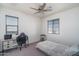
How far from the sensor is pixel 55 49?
153 centimetres

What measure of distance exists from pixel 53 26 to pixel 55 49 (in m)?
0.55

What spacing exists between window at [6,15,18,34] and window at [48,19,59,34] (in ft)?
2.66

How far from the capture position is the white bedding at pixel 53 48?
4.85 feet

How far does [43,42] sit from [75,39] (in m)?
0.72

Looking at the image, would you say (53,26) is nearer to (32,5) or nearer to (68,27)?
(68,27)

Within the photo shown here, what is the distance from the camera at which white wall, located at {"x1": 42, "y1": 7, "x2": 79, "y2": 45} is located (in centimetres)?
150

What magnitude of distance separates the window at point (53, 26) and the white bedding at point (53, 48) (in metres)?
0.29

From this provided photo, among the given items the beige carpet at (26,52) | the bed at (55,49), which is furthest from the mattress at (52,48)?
the beige carpet at (26,52)

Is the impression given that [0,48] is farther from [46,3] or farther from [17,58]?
[46,3]

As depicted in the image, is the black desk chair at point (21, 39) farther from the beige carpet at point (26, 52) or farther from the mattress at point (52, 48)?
the mattress at point (52, 48)

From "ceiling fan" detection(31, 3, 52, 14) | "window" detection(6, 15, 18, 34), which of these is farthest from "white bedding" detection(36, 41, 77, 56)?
"ceiling fan" detection(31, 3, 52, 14)

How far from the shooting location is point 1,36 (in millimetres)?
1495

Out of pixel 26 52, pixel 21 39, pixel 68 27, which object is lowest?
pixel 26 52

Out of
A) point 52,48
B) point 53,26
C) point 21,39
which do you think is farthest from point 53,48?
point 21,39
